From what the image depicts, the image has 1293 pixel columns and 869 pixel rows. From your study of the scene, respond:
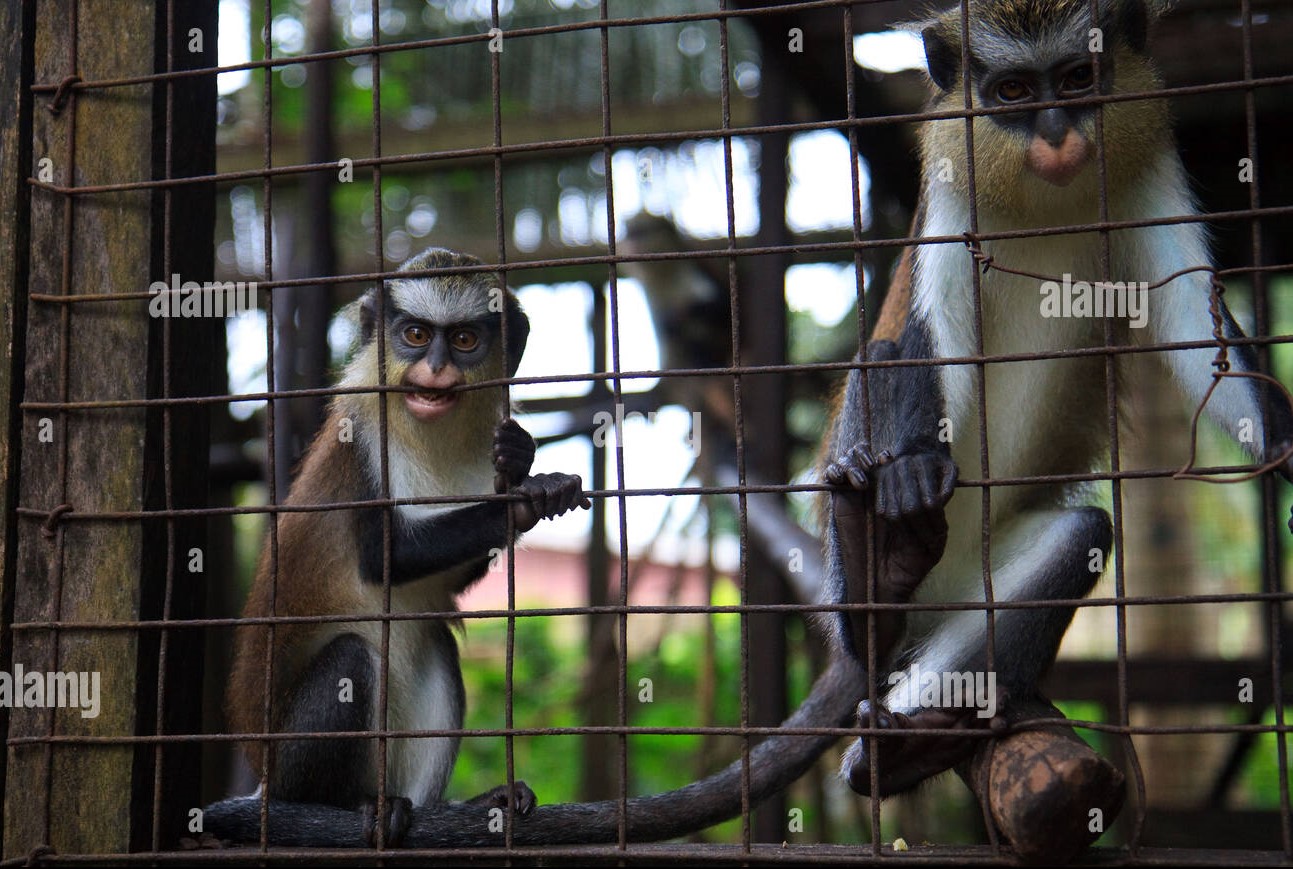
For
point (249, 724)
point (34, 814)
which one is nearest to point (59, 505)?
point (34, 814)

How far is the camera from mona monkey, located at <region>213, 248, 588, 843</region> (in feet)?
14.2

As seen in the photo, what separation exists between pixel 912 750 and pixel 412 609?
7.02ft

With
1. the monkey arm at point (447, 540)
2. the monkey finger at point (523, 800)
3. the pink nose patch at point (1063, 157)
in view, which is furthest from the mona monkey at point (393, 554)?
the pink nose patch at point (1063, 157)

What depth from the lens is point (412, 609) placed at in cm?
487

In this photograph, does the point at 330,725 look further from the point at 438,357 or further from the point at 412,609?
the point at 438,357

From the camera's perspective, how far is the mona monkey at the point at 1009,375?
3.59 m

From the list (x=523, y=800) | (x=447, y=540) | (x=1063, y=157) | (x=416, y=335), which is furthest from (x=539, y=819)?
(x=1063, y=157)

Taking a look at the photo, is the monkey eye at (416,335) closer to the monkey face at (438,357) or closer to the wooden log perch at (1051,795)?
the monkey face at (438,357)

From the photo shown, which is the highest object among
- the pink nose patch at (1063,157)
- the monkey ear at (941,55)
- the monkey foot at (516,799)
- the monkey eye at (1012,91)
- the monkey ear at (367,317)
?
the monkey ear at (941,55)

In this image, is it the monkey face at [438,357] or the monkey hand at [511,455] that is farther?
the monkey face at [438,357]

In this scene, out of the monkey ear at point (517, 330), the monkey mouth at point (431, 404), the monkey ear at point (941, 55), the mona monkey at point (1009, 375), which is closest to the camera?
the mona monkey at point (1009, 375)

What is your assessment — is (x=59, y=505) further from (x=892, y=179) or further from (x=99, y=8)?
(x=892, y=179)

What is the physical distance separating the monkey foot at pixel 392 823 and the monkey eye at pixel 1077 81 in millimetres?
2958

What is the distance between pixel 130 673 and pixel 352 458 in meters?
1.36
